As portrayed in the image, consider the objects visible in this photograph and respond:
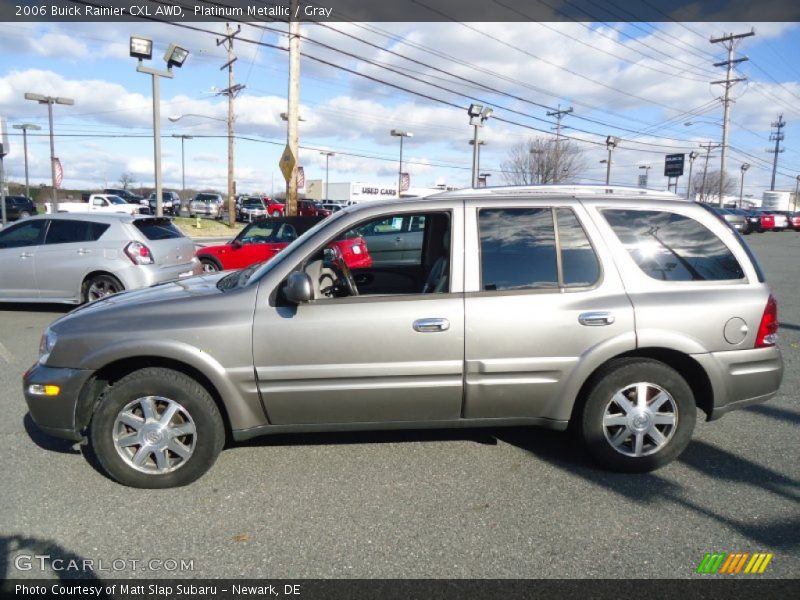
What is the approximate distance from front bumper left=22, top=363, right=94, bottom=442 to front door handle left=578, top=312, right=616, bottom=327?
3.00m

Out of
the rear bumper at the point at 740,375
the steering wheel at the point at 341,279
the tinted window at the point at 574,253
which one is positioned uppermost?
the tinted window at the point at 574,253

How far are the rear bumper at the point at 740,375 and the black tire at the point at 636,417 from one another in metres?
0.18

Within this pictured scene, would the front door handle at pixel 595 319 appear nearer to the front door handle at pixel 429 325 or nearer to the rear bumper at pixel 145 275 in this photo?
the front door handle at pixel 429 325

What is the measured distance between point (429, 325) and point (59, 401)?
7.54 ft

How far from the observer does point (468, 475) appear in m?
3.71

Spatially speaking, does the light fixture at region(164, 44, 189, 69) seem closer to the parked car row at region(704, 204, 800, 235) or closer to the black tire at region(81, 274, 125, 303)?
the black tire at region(81, 274, 125, 303)

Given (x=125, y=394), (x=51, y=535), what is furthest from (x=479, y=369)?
(x=51, y=535)

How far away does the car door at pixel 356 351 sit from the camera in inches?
137

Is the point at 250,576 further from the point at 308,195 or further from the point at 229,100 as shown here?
the point at 308,195

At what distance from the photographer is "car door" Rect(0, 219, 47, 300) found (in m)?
8.99

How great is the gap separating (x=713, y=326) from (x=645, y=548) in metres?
1.49

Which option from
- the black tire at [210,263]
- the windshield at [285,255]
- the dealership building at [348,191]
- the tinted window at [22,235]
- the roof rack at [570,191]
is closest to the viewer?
the windshield at [285,255]

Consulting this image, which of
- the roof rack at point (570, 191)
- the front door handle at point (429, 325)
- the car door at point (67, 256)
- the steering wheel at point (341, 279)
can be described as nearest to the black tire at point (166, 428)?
the steering wheel at point (341, 279)

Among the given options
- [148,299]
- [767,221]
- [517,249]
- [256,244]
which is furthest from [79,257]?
[767,221]
